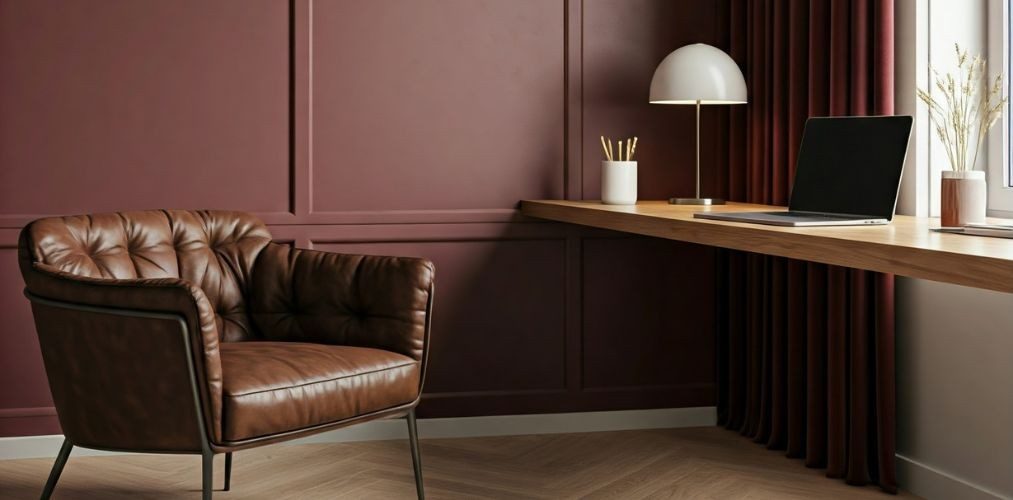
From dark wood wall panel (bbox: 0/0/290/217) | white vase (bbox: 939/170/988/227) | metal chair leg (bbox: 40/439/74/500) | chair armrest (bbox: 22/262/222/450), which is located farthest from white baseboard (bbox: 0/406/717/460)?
white vase (bbox: 939/170/988/227)

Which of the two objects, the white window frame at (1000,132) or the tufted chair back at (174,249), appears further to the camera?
the white window frame at (1000,132)

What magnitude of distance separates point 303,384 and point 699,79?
1529mm

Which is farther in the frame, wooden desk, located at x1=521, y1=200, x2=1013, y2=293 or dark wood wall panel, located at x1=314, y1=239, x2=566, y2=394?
dark wood wall panel, located at x1=314, y1=239, x2=566, y2=394

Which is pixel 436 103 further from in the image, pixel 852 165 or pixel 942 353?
pixel 942 353

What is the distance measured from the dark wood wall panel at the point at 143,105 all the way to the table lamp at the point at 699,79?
3.77 ft

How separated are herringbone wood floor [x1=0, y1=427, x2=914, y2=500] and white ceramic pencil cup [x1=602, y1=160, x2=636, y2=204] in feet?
2.51

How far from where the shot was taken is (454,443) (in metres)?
3.47

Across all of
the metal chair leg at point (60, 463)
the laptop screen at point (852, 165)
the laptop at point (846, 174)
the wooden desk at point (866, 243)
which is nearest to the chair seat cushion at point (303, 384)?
the metal chair leg at point (60, 463)

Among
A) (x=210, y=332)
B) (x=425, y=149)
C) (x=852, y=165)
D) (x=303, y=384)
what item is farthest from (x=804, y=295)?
(x=210, y=332)

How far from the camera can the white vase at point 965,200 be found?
86.2 inches

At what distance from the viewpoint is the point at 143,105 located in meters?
3.31

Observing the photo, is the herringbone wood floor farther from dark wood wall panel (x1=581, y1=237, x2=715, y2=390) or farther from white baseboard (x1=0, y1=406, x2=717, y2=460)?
dark wood wall panel (x1=581, y1=237, x2=715, y2=390)

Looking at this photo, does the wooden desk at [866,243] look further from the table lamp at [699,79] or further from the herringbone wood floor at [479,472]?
the herringbone wood floor at [479,472]

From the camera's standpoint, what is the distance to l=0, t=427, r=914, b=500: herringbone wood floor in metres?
2.92
